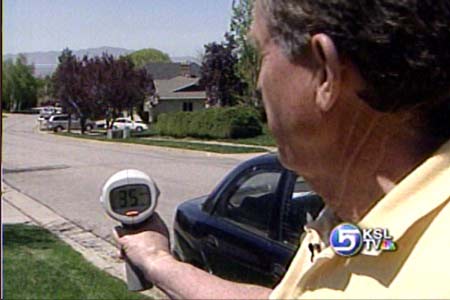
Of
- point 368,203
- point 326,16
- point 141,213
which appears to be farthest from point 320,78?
point 141,213

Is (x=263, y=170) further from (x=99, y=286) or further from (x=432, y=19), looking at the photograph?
(x=432, y=19)

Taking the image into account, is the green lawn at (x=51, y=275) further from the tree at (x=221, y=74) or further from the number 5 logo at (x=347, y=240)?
the tree at (x=221, y=74)

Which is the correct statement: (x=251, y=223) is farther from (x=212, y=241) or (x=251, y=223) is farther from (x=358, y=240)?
(x=358, y=240)

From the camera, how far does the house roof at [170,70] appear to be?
77.3m

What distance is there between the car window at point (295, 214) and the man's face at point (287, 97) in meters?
3.05

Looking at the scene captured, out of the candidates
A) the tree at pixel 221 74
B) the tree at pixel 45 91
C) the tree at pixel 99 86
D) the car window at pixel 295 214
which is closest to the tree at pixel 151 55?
the tree at pixel 45 91

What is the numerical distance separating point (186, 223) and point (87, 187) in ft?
43.4

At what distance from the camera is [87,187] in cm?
A: 1894

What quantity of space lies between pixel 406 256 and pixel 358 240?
3.0 inches

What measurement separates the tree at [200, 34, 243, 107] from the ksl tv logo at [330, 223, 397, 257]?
48.7 metres

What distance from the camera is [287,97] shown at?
54.9 inches

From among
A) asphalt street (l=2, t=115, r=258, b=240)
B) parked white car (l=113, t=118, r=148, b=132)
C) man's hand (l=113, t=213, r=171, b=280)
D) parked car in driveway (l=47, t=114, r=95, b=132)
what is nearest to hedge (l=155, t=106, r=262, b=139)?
asphalt street (l=2, t=115, r=258, b=240)

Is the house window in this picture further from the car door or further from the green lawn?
the car door

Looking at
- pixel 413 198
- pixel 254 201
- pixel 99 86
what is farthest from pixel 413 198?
pixel 99 86
